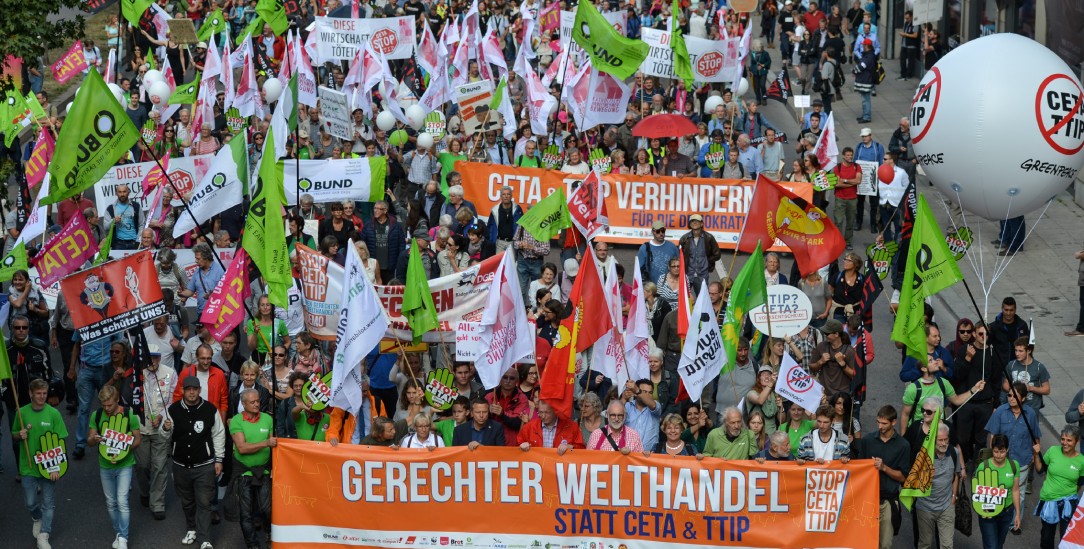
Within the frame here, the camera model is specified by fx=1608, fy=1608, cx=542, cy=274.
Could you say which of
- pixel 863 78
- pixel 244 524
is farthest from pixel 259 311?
pixel 863 78

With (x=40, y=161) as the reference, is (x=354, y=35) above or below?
above

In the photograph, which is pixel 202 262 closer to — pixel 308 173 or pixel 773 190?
pixel 308 173

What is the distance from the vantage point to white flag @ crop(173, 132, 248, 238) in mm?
17859

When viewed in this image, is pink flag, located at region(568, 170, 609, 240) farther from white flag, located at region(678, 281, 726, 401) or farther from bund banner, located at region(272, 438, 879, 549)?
bund banner, located at region(272, 438, 879, 549)

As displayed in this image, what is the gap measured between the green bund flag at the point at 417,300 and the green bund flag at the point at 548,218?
2972 mm

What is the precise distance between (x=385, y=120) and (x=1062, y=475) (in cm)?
1337

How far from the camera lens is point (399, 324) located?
16.3m

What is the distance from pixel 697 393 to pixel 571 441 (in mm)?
1238

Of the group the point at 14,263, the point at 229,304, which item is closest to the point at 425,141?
the point at 14,263

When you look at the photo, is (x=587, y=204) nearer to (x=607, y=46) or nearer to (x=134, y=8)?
Answer: (x=607, y=46)

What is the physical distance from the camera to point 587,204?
1891 centimetres

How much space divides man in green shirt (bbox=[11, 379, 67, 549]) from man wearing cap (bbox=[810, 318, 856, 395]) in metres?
7.28

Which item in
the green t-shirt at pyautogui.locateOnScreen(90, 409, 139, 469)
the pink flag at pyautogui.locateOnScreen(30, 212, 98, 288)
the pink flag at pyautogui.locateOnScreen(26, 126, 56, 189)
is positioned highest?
the pink flag at pyautogui.locateOnScreen(26, 126, 56, 189)

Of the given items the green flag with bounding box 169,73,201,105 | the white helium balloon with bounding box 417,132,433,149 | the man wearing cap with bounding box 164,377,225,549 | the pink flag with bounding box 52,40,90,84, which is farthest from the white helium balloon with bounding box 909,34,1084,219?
the pink flag with bounding box 52,40,90,84
